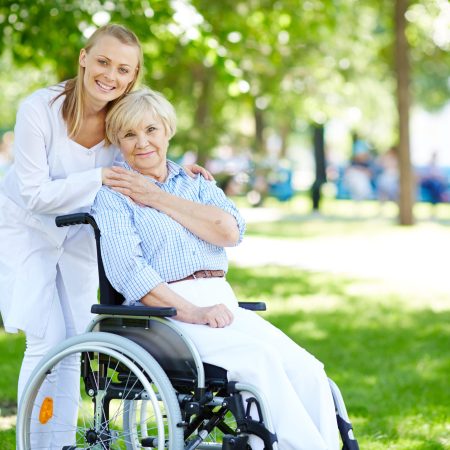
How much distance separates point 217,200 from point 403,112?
14959 mm

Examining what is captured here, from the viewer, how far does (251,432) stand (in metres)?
3.35

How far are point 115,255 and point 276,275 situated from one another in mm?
8207

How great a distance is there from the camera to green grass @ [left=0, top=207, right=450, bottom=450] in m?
5.20

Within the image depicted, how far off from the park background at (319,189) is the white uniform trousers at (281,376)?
1.34 m

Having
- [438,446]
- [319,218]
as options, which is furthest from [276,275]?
[319,218]

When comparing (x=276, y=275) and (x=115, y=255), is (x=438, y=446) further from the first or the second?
(x=276, y=275)

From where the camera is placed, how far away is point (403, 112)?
18.4m

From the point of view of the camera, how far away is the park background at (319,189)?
6.54m

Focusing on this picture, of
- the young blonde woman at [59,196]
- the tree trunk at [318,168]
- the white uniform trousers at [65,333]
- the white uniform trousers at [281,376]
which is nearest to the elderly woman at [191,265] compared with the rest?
the white uniform trousers at [281,376]

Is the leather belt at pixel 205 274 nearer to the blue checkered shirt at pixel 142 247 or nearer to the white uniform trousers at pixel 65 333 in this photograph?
the blue checkered shirt at pixel 142 247

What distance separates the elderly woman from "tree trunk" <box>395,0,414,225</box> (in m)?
14.8

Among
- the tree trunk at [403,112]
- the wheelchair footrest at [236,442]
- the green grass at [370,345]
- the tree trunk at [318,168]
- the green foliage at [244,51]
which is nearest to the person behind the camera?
the wheelchair footrest at [236,442]

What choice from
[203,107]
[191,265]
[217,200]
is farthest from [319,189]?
[191,265]

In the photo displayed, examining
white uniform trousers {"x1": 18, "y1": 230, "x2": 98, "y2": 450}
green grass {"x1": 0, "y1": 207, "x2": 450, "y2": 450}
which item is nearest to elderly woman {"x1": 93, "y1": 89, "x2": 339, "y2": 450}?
white uniform trousers {"x1": 18, "y1": 230, "x2": 98, "y2": 450}
